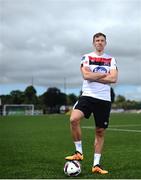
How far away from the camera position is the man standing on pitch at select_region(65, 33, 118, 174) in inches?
275

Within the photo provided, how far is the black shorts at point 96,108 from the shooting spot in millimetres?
7016

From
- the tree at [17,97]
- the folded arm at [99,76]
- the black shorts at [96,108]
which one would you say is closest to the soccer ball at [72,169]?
the black shorts at [96,108]

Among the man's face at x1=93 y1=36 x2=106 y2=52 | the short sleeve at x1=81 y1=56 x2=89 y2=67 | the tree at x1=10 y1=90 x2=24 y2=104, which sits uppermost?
the tree at x1=10 y1=90 x2=24 y2=104

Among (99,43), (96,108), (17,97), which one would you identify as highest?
(17,97)

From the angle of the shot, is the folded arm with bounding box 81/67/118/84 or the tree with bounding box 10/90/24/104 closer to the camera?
the folded arm with bounding box 81/67/118/84

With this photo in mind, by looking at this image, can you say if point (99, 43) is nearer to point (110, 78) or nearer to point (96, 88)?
point (110, 78)

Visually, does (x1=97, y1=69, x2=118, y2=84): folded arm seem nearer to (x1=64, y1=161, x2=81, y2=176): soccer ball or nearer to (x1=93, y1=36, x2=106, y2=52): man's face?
(x1=93, y1=36, x2=106, y2=52): man's face

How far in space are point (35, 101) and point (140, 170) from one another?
12165 cm

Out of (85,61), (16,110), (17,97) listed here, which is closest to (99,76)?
(85,61)

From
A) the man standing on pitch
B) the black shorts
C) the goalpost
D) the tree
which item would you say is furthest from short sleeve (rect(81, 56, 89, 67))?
the tree

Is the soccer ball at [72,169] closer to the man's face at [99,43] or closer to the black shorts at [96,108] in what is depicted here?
the black shorts at [96,108]

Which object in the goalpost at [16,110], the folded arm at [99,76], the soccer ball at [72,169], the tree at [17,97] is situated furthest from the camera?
the tree at [17,97]

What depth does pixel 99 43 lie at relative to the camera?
7.01m

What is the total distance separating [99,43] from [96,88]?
0.72 m
